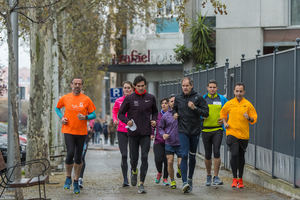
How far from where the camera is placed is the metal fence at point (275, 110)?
10805 mm

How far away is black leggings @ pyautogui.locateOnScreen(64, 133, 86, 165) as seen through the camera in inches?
475

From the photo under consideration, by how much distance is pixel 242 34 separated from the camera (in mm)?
26531

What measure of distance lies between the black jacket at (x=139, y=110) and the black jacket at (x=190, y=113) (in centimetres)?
60

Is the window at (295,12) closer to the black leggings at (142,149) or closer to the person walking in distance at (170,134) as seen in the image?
the person walking in distance at (170,134)

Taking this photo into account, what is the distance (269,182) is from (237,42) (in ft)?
51.3

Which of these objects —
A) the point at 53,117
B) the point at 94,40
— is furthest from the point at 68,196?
the point at 94,40

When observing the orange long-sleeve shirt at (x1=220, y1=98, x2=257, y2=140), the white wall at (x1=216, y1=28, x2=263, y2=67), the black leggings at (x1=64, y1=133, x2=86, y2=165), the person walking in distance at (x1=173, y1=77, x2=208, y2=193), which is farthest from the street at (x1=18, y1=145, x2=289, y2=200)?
the white wall at (x1=216, y1=28, x2=263, y2=67)

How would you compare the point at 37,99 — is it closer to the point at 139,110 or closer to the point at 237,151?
the point at 139,110

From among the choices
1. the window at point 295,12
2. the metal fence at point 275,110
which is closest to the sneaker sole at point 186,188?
the metal fence at point 275,110

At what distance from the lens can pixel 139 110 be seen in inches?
477

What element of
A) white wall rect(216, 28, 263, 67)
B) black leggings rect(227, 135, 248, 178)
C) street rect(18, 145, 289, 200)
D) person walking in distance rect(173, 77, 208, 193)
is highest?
white wall rect(216, 28, 263, 67)

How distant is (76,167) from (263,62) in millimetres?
4041

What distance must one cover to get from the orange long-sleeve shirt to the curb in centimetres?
84

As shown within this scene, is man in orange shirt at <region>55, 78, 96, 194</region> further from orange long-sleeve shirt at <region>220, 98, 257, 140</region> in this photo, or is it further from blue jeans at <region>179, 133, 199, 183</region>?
orange long-sleeve shirt at <region>220, 98, 257, 140</region>
